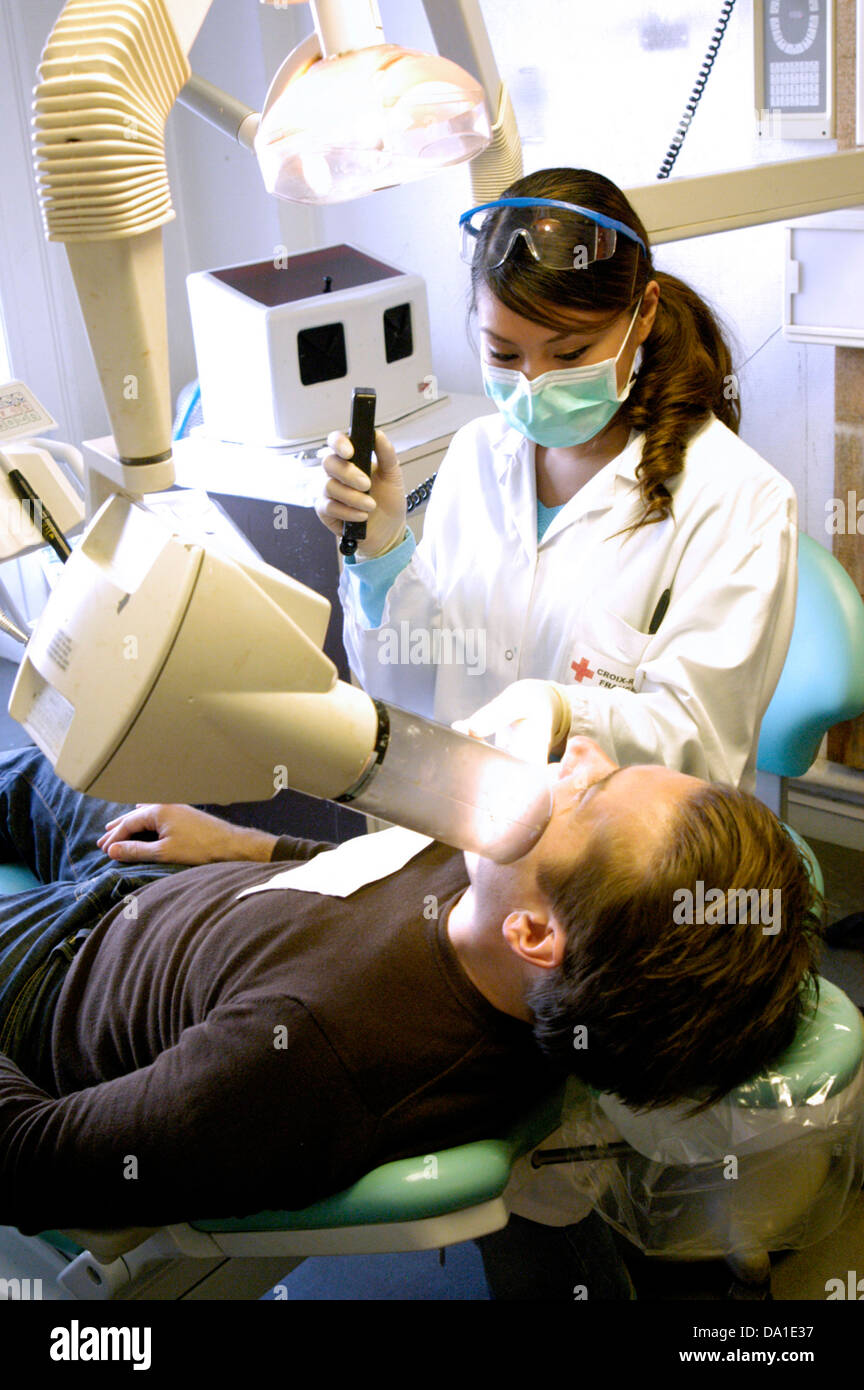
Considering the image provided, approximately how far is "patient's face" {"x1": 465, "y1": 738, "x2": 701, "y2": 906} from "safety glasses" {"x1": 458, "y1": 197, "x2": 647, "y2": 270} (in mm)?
554

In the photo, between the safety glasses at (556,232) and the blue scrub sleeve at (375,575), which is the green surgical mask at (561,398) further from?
the blue scrub sleeve at (375,575)

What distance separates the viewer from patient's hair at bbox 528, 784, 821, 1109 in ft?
3.51

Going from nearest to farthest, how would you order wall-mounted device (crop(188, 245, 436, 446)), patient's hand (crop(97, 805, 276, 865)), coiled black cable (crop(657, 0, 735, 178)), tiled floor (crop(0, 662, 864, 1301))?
patient's hand (crop(97, 805, 276, 865)) < tiled floor (crop(0, 662, 864, 1301)) < coiled black cable (crop(657, 0, 735, 178)) < wall-mounted device (crop(188, 245, 436, 446))

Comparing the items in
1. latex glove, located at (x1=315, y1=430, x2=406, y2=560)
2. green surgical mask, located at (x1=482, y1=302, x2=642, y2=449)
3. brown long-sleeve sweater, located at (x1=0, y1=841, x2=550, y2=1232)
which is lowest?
brown long-sleeve sweater, located at (x1=0, y1=841, x2=550, y2=1232)

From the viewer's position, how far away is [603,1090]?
1.12 meters

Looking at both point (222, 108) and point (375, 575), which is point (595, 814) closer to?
point (375, 575)

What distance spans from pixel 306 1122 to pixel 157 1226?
17 cm

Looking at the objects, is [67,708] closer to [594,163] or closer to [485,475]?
[485,475]

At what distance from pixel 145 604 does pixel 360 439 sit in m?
0.78

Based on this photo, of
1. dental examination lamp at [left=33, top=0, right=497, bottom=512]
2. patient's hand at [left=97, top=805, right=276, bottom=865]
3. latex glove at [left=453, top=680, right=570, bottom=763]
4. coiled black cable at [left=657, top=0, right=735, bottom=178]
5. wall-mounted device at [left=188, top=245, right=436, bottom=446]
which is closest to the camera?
dental examination lamp at [left=33, top=0, right=497, bottom=512]

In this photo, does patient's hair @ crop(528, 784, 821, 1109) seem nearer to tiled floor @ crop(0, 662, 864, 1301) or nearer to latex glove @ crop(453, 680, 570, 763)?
latex glove @ crop(453, 680, 570, 763)

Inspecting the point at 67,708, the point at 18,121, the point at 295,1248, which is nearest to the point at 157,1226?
the point at 295,1248

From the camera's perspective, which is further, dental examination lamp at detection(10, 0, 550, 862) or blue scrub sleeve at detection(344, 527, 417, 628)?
blue scrub sleeve at detection(344, 527, 417, 628)

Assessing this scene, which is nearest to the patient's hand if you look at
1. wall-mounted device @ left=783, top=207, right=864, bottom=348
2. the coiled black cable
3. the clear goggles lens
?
the clear goggles lens
